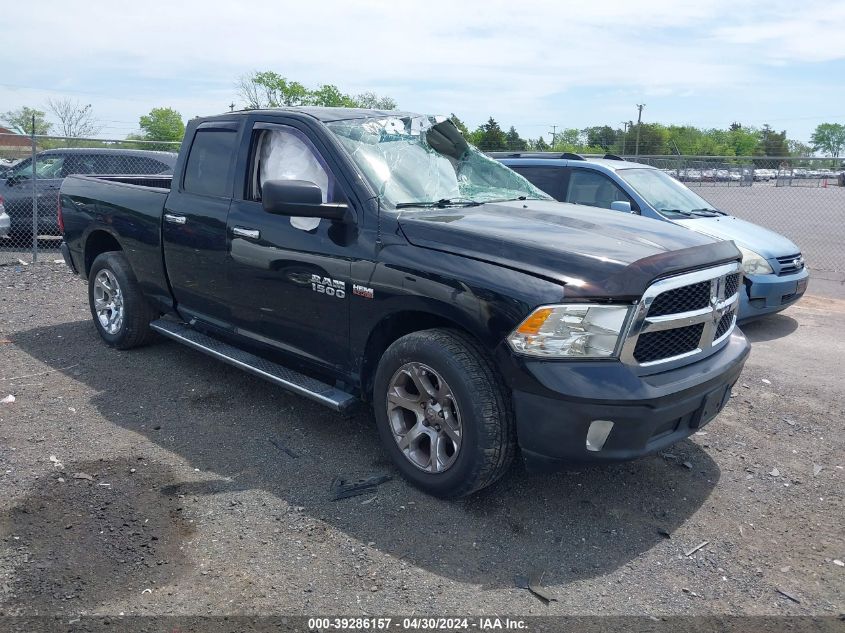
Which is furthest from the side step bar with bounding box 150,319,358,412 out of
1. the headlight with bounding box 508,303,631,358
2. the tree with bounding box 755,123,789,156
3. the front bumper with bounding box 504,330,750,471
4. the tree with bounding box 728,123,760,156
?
the tree with bounding box 728,123,760,156

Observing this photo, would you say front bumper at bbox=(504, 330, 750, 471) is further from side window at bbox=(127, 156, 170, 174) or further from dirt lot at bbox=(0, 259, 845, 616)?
side window at bbox=(127, 156, 170, 174)

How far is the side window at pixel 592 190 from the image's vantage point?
8.29 meters

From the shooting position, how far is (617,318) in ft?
10.9

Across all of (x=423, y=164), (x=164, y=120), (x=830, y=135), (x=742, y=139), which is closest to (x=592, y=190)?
(x=423, y=164)

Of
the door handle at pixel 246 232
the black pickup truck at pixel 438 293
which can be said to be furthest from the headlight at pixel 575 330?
the door handle at pixel 246 232

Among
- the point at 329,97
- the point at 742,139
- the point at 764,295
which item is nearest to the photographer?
the point at 764,295

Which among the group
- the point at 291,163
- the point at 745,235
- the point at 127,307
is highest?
the point at 291,163

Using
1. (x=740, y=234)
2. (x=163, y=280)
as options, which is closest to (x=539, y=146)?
(x=740, y=234)

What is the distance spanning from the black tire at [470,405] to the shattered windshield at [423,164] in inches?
36.7

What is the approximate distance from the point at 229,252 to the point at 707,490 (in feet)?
10.7

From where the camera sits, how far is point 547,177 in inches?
347

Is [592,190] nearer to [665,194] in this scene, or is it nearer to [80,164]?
[665,194]

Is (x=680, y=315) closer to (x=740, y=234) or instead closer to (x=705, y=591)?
(x=705, y=591)

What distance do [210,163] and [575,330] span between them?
3.11 meters
